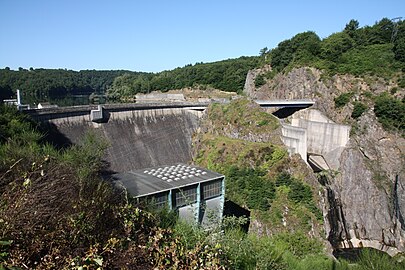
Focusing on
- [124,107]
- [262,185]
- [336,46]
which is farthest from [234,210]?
[336,46]

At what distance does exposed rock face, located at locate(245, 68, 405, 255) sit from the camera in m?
34.2

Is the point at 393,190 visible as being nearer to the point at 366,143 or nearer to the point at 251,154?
the point at 366,143

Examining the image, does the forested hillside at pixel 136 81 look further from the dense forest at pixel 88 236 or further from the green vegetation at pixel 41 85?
the dense forest at pixel 88 236

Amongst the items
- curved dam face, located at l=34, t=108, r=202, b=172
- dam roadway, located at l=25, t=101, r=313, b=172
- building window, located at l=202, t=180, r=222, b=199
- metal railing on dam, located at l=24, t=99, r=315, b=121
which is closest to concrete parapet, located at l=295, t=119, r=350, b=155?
metal railing on dam, located at l=24, t=99, r=315, b=121

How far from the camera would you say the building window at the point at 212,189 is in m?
23.8

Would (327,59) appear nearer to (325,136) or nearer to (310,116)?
(310,116)

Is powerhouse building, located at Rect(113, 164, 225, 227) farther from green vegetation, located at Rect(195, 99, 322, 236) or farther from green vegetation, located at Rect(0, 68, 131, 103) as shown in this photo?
green vegetation, located at Rect(0, 68, 131, 103)

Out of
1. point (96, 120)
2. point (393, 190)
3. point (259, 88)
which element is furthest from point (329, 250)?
point (259, 88)

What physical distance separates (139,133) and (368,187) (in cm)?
2634

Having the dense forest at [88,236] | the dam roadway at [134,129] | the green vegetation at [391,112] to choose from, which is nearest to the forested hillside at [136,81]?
the green vegetation at [391,112]

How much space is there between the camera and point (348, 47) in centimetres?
5191

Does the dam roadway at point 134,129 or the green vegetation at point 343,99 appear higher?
the green vegetation at point 343,99

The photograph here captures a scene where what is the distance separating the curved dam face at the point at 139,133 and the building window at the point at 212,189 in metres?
10.4

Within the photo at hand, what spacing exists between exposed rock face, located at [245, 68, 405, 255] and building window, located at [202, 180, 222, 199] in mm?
12955
